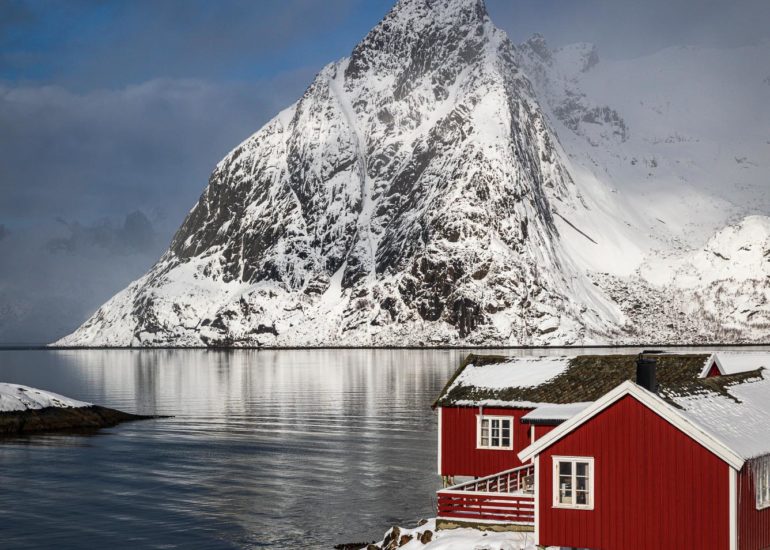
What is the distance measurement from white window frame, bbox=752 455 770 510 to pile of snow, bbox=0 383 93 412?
72646 millimetres

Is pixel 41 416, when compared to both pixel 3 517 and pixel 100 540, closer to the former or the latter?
pixel 3 517

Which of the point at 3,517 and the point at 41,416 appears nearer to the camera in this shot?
the point at 3,517

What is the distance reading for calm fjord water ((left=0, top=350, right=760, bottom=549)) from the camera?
47000 millimetres

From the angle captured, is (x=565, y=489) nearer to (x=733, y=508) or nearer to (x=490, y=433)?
(x=733, y=508)

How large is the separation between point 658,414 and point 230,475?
36.1 m

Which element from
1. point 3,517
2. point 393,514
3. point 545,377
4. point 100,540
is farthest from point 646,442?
point 3,517

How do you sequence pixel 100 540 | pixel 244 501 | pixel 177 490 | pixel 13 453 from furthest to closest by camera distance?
pixel 13 453, pixel 177 490, pixel 244 501, pixel 100 540

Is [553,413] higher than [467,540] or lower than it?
higher

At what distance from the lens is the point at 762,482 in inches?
1294

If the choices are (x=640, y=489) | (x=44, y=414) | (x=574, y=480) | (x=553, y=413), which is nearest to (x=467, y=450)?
(x=553, y=413)

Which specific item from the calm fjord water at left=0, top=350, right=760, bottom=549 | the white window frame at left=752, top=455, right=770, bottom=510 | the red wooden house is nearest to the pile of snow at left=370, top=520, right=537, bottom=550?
the red wooden house

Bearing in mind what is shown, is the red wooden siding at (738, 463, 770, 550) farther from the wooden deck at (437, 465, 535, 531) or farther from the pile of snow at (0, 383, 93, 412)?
the pile of snow at (0, 383, 93, 412)

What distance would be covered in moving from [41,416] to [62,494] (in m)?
37.5

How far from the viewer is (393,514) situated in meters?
49.6
